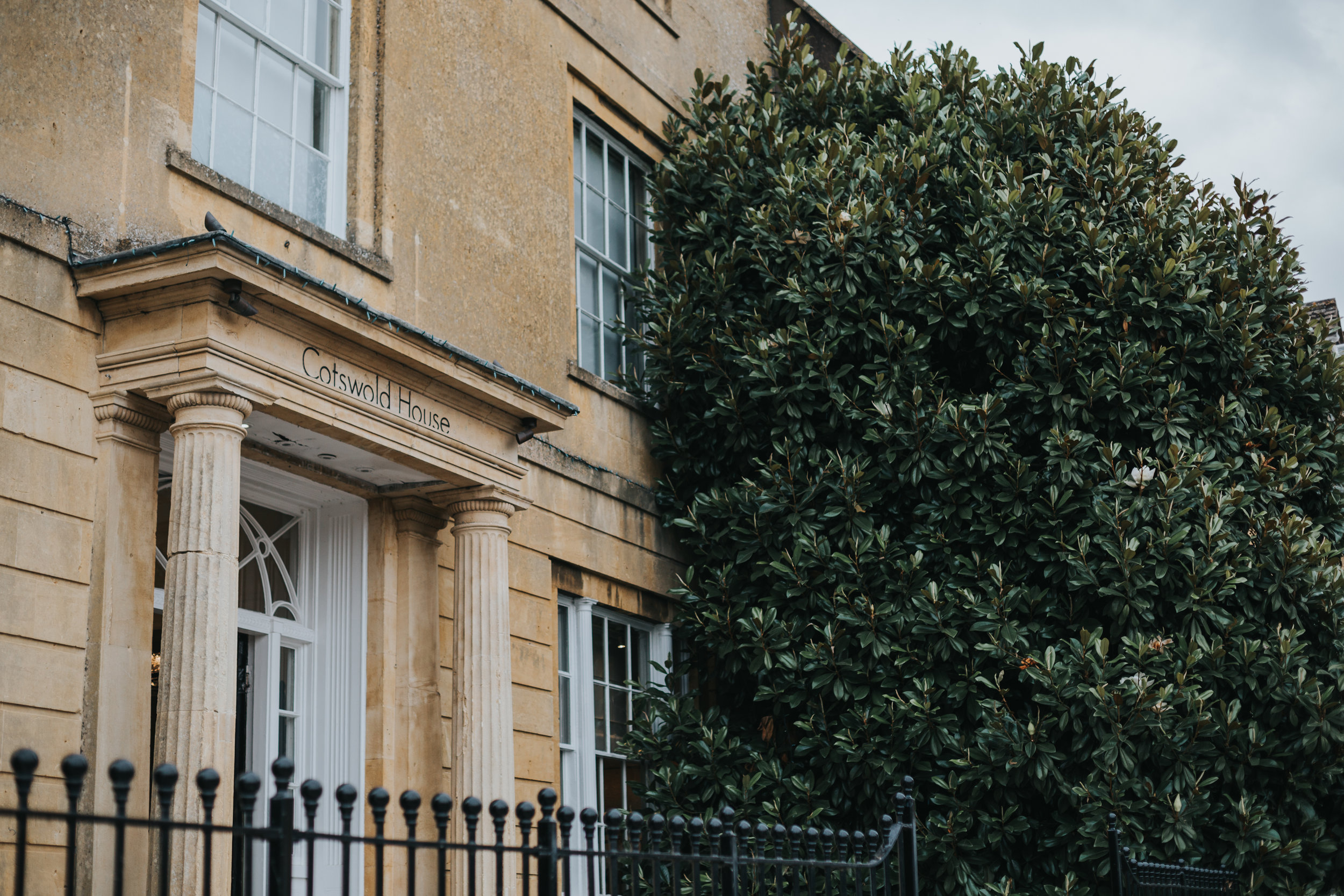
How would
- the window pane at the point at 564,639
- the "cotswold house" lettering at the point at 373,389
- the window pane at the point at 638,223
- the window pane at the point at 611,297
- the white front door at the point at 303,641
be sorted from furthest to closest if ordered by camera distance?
the window pane at the point at 638,223
the window pane at the point at 611,297
the window pane at the point at 564,639
the white front door at the point at 303,641
the "cotswold house" lettering at the point at 373,389

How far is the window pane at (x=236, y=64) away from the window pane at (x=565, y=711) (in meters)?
4.81

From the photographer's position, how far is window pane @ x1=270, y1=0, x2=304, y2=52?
9.12m

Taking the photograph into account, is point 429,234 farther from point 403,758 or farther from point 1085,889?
point 1085,889

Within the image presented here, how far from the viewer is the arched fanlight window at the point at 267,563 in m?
8.94

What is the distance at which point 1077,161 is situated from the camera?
11578 millimetres

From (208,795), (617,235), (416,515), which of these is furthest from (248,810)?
(617,235)

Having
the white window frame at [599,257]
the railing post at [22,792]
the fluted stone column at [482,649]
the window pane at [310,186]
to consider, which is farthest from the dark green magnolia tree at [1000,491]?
the railing post at [22,792]

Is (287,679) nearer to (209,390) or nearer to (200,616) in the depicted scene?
(200,616)

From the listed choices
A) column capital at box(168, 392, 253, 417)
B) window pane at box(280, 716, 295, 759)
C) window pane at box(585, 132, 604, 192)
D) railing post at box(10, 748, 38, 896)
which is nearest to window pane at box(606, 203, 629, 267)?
window pane at box(585, 132, 604, 192)

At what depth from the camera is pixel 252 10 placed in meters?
8.95

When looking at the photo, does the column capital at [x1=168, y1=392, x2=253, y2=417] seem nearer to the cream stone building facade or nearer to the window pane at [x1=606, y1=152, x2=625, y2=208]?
the cream stone building facade

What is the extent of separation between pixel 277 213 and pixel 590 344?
13.3 ft

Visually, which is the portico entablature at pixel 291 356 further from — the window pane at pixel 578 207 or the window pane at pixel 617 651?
the window pane at pixel 578 207

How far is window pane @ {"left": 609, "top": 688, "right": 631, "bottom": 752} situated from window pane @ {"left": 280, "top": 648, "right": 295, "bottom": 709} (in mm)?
3104
